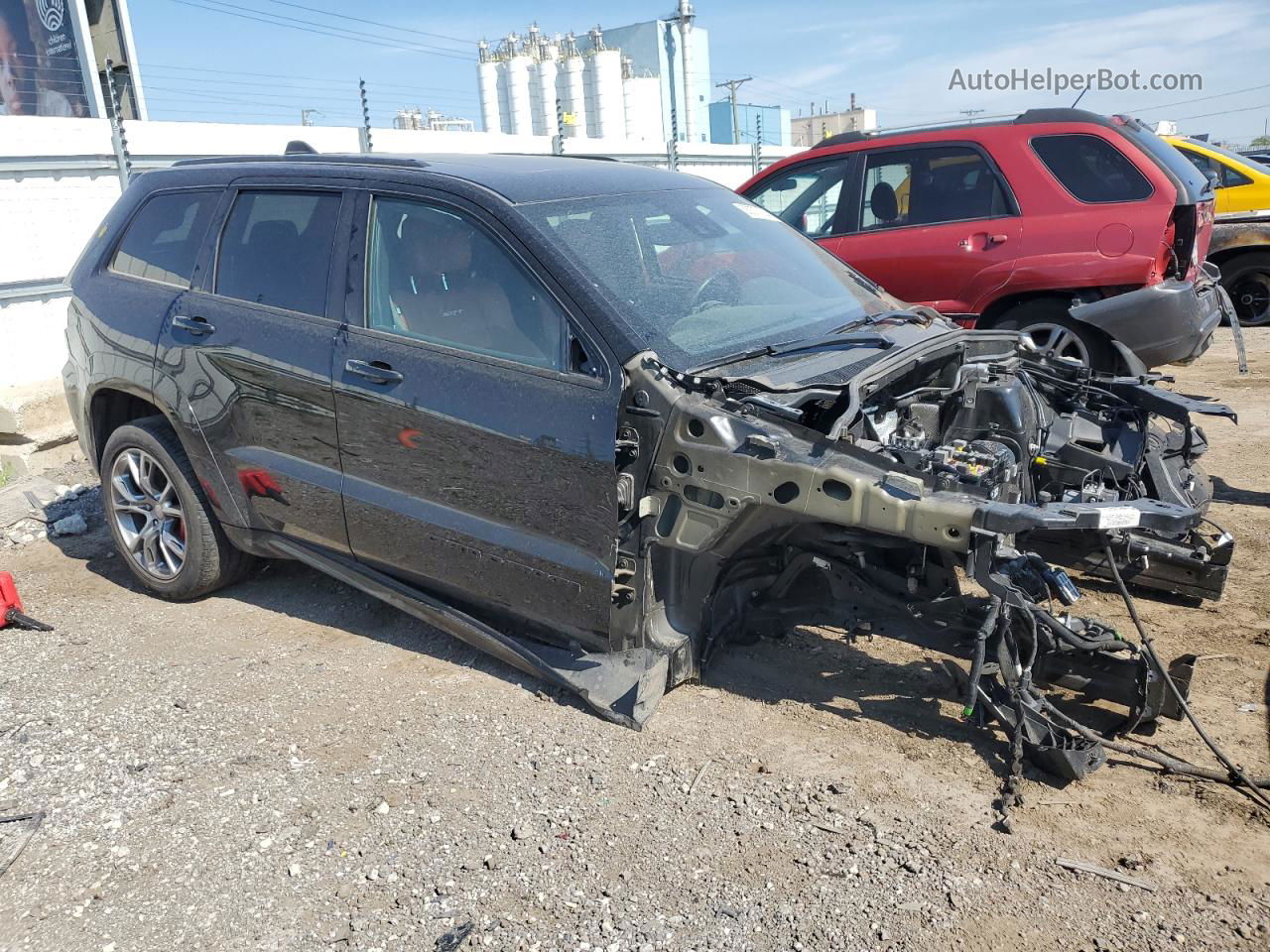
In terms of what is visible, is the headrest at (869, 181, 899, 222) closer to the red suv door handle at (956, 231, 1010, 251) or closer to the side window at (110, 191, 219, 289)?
the red suv door handle at (956, 231, 1010, 251)

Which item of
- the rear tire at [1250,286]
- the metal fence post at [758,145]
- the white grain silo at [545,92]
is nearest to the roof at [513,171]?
the rear tire at [1250,286]

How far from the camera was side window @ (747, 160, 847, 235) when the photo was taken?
7.66 meters

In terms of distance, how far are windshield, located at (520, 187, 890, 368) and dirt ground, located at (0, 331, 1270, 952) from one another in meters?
1.26

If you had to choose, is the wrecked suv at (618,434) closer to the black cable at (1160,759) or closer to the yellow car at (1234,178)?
the black cable at (1160,759)

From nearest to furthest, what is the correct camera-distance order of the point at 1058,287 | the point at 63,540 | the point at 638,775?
1. the point at 638,775
2. the point at 63,540
3. the point at 1058,287

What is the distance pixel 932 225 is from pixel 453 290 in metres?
4.56

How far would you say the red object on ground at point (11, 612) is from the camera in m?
4.63

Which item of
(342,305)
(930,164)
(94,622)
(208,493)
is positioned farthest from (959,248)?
(94,622)

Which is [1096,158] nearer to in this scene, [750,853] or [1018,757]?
[1018,757]

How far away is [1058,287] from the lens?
666 cm

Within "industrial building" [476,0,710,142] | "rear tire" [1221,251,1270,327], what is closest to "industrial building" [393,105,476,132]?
"industrial building" [476,0,710,142]

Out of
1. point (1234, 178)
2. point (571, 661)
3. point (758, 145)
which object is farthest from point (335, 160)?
point (758, 145)

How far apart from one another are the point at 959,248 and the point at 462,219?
444 cm

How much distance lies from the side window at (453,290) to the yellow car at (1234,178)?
989cm
